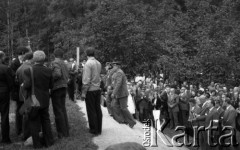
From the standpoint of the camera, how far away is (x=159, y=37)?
97.3 feet

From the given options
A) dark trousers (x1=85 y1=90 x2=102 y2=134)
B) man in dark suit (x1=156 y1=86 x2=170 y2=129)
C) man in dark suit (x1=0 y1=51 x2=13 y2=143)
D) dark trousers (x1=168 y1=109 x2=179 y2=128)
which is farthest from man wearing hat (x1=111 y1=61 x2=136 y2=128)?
man in dark suit (x1=156 y1=86 x2=170 y2=129)

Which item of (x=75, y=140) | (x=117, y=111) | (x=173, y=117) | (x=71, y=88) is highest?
(x=71, y=88)

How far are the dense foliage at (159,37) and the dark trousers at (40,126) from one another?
15.8 m

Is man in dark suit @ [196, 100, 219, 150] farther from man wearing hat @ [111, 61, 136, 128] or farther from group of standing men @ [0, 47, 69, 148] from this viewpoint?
group of standing men @ [0, 47, 69, 148]

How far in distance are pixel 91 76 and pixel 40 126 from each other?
1.65 metres

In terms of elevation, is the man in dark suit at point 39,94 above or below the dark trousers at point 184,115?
→ above

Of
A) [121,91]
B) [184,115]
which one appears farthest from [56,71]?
[184,115]

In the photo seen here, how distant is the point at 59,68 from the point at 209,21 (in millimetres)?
21799

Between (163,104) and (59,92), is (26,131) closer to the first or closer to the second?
(59,92)

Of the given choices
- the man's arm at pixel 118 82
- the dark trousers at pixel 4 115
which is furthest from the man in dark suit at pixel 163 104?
the dark trousers at pixel 4 115

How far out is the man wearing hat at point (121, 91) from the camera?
11.2 m

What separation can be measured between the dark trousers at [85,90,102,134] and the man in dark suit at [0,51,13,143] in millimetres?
1716

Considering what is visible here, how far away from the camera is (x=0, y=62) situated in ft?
29.2

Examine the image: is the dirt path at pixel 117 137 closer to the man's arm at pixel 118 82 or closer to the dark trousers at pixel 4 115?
the man's arm at pixel 118 82
